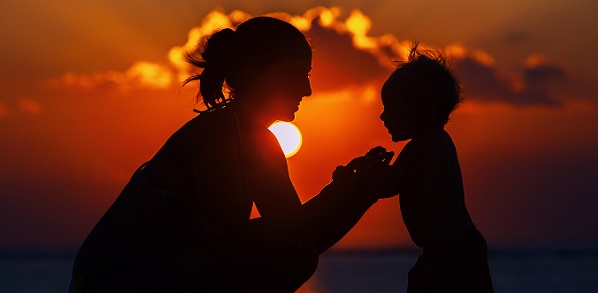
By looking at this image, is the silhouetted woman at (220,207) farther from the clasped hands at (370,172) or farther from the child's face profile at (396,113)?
the child's face profile at (396,113)

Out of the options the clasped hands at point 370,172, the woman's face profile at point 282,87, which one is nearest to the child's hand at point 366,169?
the clasped hands at point 370,172

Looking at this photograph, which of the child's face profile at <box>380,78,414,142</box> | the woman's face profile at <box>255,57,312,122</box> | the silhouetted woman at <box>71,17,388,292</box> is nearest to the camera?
the silhouetted woman at <box>71,17,388,292</box>

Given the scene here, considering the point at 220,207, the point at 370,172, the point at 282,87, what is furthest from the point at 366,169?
the point at 220,207

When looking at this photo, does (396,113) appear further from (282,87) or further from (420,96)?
(282,87)

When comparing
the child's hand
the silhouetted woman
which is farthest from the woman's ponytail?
the child's hand

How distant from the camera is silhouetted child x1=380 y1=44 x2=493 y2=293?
3.98m

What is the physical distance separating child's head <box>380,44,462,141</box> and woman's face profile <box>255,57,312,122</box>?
0.61 metres

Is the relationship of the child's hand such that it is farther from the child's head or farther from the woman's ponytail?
the woman's ponytail

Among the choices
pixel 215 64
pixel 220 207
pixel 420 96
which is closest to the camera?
pixel 220 207

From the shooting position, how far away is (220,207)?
11.2 ft

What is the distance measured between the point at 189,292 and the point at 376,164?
1082 mm

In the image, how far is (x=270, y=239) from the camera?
3.53 m

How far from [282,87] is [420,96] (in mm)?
776

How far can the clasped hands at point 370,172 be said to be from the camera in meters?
3.94
